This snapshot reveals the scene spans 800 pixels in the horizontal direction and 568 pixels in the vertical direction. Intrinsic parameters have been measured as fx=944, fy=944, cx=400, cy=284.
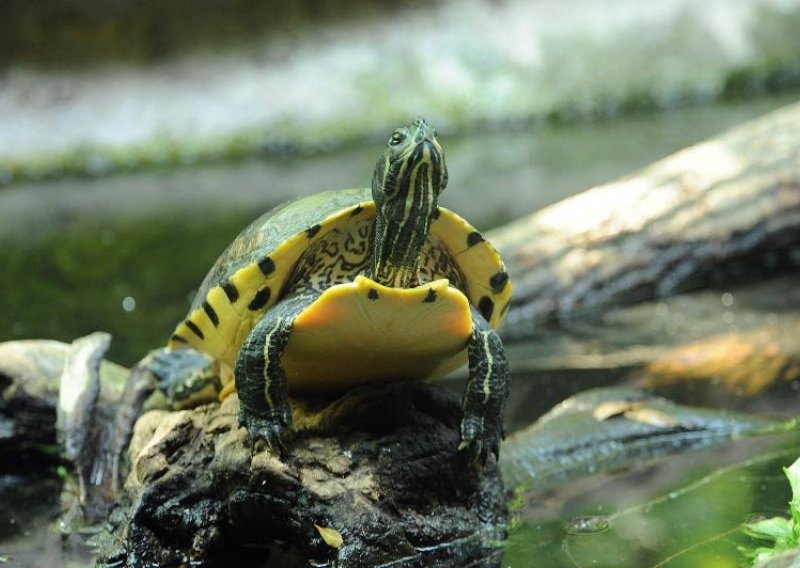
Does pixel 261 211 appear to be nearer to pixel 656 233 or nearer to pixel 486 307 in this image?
pixel 656 233

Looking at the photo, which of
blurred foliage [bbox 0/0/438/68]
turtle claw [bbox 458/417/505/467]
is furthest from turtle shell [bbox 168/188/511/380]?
blurred foliage [bbox 0/0/438/68]

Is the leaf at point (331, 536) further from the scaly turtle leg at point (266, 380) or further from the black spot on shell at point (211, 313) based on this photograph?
the black spot on shell at point (211, 313)

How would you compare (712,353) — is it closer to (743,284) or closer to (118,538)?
(743,284)

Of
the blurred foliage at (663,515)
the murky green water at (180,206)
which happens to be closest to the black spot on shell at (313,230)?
the blurred foliage at (663,515)

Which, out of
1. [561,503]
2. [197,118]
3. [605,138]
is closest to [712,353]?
[561,503]

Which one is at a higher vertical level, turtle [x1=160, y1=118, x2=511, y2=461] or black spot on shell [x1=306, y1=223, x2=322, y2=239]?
black spot on shell [x1=306, y1=223, x2=322, y2=239]

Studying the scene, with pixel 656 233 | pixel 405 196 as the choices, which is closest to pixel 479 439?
pixel 405 196

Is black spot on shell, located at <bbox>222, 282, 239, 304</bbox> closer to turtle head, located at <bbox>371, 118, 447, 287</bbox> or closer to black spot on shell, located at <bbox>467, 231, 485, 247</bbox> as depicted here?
turtle head, located at <bbox>371, 118, 447, 287</bbox>
